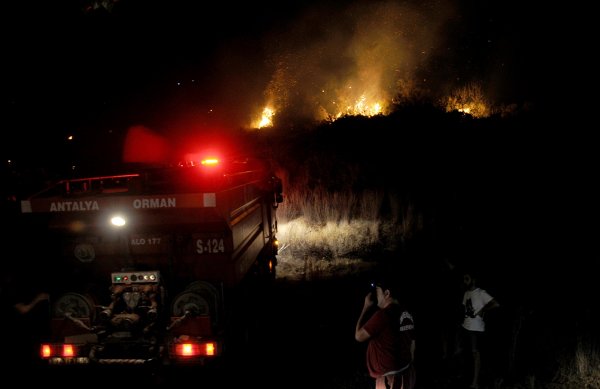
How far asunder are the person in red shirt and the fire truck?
73.5 inches

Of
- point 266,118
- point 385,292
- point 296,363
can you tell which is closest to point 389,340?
point 385,292

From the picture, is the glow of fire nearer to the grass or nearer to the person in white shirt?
the grass

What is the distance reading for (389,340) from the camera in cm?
348

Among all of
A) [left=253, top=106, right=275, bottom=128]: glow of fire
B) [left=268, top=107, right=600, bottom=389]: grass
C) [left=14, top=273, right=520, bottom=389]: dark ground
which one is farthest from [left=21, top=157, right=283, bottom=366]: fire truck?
[left=253, top=106, right=275, bottom=128]: glow of fire

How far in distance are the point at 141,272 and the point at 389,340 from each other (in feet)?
9.36

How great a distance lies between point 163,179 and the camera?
5.69m

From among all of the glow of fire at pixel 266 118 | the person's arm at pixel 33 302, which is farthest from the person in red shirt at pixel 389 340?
the glow of fire at pixel 266 118

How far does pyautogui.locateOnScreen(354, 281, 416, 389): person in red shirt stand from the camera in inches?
137

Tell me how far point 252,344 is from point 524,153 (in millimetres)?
15762

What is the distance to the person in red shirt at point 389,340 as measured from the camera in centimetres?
347

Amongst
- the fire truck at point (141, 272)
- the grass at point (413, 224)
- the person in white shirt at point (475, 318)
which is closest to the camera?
the fire truck at point (141, 272)

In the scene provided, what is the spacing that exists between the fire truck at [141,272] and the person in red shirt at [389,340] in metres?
1.87

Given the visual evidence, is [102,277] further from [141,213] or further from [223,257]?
[223,257]

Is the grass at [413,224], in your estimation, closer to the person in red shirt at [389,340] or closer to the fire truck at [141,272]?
the person in red shirt at [389,340]
